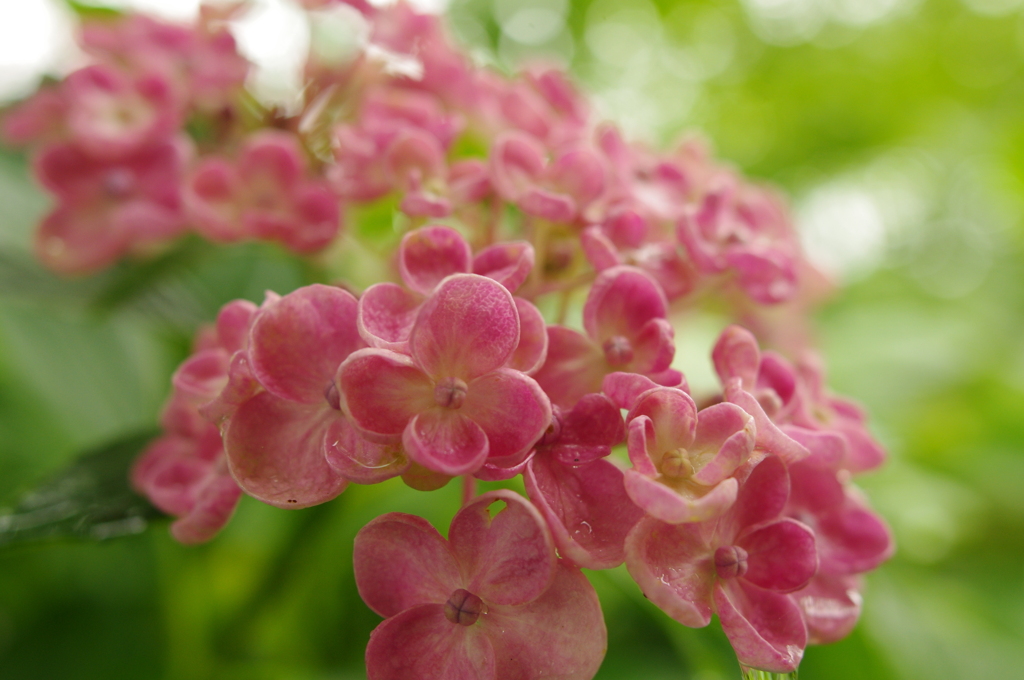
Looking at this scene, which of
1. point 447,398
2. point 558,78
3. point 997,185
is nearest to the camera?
point 447,398

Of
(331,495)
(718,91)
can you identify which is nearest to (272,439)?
(331,495)

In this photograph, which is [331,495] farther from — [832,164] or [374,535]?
[832,164]

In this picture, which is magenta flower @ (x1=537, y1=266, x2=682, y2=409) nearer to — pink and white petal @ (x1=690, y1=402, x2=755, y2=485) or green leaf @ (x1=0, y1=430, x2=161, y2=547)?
pink and white petal @ (x1=690, y1=402, x2=755, y2=485)

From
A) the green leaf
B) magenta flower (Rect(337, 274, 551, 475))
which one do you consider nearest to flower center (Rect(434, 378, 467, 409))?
magenta flower (Rect(337, 274, 551, 475))

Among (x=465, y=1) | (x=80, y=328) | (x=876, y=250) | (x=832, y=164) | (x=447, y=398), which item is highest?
(x=447, y=398)

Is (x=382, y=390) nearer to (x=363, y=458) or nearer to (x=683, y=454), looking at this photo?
(x=363, y=458)

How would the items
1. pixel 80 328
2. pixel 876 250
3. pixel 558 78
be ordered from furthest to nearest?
pixel 876 250 → pixel 80 328 → pixel 558 78

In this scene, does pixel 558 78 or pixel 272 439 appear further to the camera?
pixel 558 78
